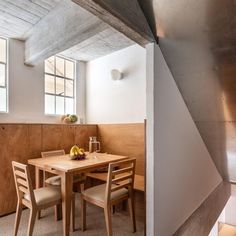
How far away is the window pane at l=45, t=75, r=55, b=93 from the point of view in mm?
3627

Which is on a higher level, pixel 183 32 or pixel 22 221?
pixel 183 32

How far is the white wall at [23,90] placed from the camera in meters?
3.13

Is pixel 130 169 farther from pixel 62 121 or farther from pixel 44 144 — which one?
pixel 62 121

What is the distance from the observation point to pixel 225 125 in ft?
7.02

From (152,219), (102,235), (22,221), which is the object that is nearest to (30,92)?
(22,221)

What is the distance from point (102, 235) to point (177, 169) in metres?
1.06

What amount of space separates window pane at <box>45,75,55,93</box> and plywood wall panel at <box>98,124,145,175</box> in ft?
3.84

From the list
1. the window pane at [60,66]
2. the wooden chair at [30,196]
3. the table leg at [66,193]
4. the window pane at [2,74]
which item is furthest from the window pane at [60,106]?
the table leg at [66,193]

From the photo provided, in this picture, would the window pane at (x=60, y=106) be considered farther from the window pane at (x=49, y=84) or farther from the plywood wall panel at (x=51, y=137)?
the plywood wall panel at (x=51, y=137)

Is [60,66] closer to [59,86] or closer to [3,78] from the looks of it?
[59,86]

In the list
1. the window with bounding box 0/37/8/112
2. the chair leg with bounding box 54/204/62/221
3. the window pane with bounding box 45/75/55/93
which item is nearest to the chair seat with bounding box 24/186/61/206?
the chair leg with bounding box 54/204/62/221

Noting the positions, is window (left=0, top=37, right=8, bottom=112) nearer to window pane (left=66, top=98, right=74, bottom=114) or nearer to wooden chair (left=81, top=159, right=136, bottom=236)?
window pane (left=66, top=98, right=74, bottom=114)

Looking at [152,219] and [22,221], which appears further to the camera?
[22,221]

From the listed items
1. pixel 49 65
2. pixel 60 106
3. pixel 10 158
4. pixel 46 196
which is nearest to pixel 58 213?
pixel 46 196
